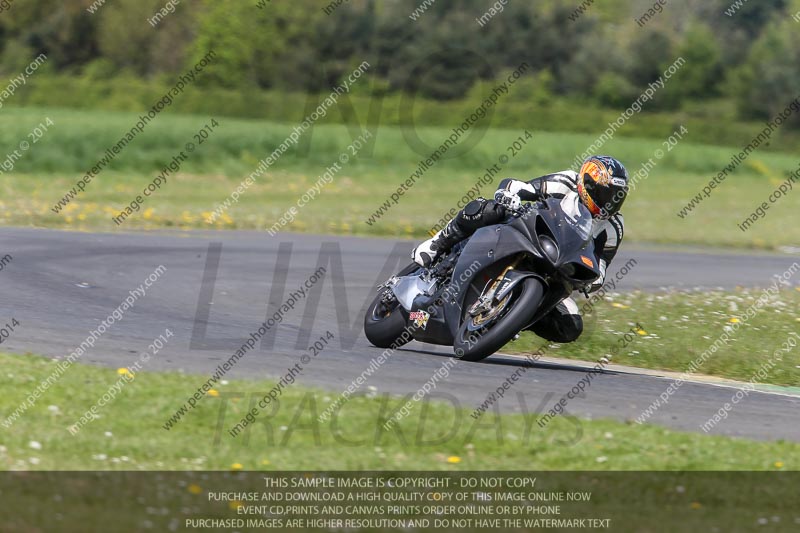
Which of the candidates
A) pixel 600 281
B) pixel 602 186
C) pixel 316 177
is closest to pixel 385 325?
pixel 600 281

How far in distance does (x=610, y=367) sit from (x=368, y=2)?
214 feet

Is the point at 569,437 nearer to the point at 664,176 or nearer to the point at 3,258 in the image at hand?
the point at 3,258

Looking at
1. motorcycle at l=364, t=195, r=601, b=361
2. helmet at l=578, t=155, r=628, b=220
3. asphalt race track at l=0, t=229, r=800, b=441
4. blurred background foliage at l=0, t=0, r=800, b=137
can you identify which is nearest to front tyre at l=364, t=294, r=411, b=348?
motorcycle at l=364, t=195, r=601, b=361

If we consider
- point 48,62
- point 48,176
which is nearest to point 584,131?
point 48,62

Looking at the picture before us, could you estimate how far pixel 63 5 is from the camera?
2766 inches

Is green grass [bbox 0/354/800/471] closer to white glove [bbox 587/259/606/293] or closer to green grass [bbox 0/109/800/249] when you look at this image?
white glove [bbox 587/259/606/293]

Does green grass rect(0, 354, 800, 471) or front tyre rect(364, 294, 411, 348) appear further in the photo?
front tyre rect(364, 294, 411, 348)

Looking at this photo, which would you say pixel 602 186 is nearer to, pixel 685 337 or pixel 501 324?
pixel 501 324

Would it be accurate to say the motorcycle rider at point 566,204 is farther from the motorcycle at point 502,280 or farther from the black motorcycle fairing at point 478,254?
the black motorcycle fairing at point 478,254

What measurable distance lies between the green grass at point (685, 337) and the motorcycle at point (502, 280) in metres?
1.92

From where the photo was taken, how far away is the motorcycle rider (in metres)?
10.3

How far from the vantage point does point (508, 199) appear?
10625mm

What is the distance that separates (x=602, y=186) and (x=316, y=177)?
2960 centimetres

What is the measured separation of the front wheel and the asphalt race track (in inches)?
7.6
